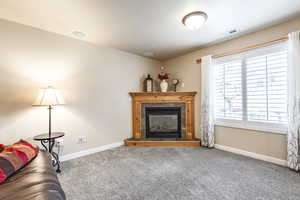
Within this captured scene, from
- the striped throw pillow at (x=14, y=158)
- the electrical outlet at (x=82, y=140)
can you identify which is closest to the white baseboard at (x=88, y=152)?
the electrical outlet at (x=82, y=140)

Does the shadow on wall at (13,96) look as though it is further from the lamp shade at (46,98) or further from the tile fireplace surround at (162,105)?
the tile fireplace surround at (162,105)

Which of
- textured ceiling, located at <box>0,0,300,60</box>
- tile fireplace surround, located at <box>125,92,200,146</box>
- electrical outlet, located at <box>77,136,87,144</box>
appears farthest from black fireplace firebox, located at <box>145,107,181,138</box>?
textured ceiling, located at <box>0,0,300,60</box>

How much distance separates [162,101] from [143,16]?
212 cm

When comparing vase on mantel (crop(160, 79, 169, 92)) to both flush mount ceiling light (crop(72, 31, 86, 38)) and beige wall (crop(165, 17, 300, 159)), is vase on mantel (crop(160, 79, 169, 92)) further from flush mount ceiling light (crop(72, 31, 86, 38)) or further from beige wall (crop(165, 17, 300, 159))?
flush mount ceiling light (crop(72, 31, 86, 38))

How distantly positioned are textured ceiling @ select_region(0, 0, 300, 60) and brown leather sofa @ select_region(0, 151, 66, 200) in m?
1.90

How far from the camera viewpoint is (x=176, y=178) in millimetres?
2006

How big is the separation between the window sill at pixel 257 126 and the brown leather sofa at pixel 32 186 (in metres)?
3.04

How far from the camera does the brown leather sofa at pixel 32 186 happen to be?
36.4 inches

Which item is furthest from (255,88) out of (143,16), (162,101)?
(143,16)


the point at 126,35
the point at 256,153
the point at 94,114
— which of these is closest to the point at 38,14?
the point at 126,35

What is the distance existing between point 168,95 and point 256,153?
2.15m

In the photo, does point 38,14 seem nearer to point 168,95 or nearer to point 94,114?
point 94,114

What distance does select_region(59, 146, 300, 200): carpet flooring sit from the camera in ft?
5.47

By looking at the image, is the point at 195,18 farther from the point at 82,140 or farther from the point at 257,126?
the point at 82,140
